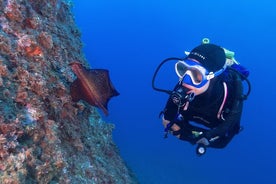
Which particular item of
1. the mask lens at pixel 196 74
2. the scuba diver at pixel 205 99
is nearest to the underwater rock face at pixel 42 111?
the scuba diver at pixel 205 99

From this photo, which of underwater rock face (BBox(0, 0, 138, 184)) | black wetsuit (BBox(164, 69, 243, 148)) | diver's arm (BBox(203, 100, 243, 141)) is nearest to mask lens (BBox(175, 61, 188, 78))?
black wetsuit (BBox(164, 69, 243, 148))

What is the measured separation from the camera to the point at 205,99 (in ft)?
15.1

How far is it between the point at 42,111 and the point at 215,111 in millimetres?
2533

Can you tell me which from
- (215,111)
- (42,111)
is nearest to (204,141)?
(215,111)

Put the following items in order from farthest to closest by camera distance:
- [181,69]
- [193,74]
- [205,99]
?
[205,99] < [181,69] < [193,74]

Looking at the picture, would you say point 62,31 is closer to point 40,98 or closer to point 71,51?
point 71,51

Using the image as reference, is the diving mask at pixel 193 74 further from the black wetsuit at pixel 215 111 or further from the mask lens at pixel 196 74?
the black wetsuit at pixel 215 111

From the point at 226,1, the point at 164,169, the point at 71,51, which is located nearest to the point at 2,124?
the point at 71,51

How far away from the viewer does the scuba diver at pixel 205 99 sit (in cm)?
430

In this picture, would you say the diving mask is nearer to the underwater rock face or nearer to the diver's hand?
the diver's hand

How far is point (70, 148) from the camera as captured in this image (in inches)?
147

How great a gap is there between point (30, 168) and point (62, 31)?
7.89ft

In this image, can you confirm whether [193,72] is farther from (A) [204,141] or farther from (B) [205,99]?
(A) [204,141]

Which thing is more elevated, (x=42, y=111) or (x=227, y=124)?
(x=227, y=124)
